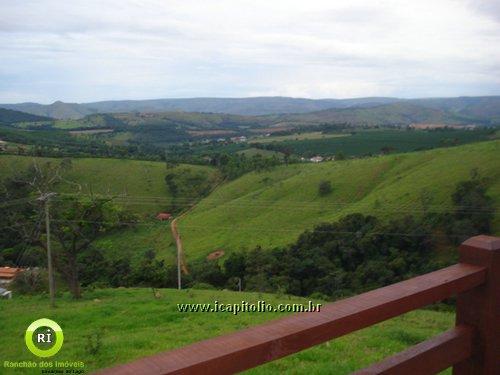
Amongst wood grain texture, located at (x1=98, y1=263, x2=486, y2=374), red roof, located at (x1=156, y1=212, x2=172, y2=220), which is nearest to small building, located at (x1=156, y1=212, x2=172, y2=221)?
red roof, located at (x1=156, y1=212, x2=172, y2=220)

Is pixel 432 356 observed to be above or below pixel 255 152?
above

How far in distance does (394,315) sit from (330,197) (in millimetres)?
56837

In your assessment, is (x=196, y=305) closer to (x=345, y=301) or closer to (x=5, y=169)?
(x=345, y=301)

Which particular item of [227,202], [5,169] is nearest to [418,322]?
[227,202]

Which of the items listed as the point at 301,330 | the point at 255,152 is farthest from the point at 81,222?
the point at 255,152

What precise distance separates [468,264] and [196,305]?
40.4 ft

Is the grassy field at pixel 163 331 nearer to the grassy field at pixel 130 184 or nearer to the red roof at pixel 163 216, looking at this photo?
the grassy field at pixel 130 184

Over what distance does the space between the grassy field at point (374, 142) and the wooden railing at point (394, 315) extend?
115 meters

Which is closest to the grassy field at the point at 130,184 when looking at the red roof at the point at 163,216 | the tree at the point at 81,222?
the red roof at the point at 163,216

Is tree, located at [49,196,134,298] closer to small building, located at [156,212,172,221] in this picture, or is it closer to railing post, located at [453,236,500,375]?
railing post, located at [453,236,500,375]

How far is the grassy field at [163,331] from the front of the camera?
21.8 ft

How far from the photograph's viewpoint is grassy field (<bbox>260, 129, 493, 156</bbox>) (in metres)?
117

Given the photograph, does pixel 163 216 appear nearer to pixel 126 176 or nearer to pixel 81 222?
pixel 126 176

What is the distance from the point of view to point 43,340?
8.80 m
